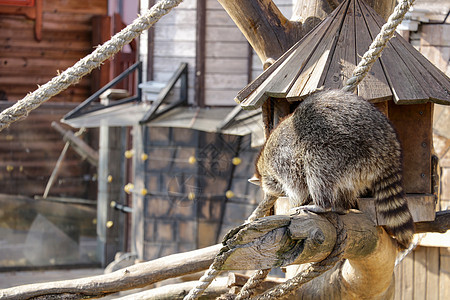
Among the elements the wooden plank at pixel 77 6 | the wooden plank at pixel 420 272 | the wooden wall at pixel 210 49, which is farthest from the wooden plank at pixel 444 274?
the wooden plank at pixel 77 6

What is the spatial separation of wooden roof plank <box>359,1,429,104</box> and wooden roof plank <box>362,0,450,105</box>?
0.03m

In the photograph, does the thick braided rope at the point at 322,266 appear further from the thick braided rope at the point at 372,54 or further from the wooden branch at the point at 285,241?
the thick braided rope at the point at 372,54

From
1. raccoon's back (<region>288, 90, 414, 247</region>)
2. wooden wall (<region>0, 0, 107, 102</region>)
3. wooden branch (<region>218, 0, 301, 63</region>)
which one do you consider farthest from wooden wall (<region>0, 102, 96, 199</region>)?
raccoon's back (<region>288, 90, 414, 247</region>)

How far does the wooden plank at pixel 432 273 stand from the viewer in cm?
495

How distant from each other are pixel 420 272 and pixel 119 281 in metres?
2.86

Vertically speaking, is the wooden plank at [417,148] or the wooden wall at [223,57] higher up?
the wooden wall at [223,57]

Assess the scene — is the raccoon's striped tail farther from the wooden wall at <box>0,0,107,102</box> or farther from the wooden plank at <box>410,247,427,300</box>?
the wooden wall at <box>0,0,107,102</box>

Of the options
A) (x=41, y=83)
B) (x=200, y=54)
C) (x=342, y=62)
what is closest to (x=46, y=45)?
(x=41, y=83)

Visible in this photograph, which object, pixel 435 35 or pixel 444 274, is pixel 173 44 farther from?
pixel 444 274

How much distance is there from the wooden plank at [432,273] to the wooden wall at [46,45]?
7446 mm

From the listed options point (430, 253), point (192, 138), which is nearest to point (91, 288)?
point (430, 253)

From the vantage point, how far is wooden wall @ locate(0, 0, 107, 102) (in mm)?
10375

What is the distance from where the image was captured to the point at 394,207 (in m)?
2.38

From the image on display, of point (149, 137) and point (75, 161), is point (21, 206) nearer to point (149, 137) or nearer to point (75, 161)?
point (75, 161)
